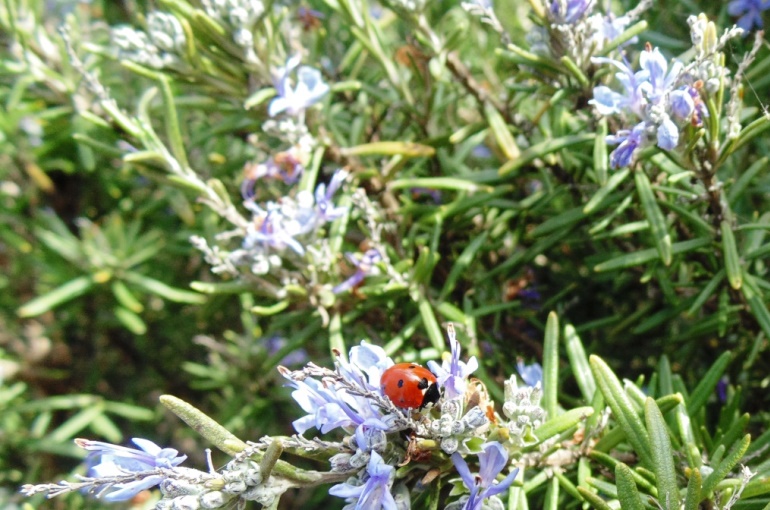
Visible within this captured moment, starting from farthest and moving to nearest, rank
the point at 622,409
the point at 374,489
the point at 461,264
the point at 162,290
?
the point at 162,290, the point at 461,264, the point at 622,409, the point at 374,489

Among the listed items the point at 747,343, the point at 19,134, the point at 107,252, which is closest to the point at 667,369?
the point at 747,343

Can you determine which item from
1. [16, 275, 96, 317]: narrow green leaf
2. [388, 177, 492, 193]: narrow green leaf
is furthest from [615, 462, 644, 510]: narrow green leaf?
[16, 275, 96, 317]: narrow green leaf

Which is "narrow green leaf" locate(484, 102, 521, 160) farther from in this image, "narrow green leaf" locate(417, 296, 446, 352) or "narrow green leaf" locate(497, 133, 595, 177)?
"narrow green leaf" locate(417, 296, 446, 352)

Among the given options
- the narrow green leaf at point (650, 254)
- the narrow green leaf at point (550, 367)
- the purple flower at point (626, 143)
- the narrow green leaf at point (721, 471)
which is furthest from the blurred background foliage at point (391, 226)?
the narrow green leaf at point (721, 471)

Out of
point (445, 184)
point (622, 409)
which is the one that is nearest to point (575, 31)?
point (445, 184)

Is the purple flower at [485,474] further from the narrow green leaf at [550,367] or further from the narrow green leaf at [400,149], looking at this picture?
the narrow green leaf at [400,149]

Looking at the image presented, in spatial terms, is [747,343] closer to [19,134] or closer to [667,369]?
[667,369]

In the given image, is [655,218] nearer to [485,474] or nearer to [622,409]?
[622,409]
